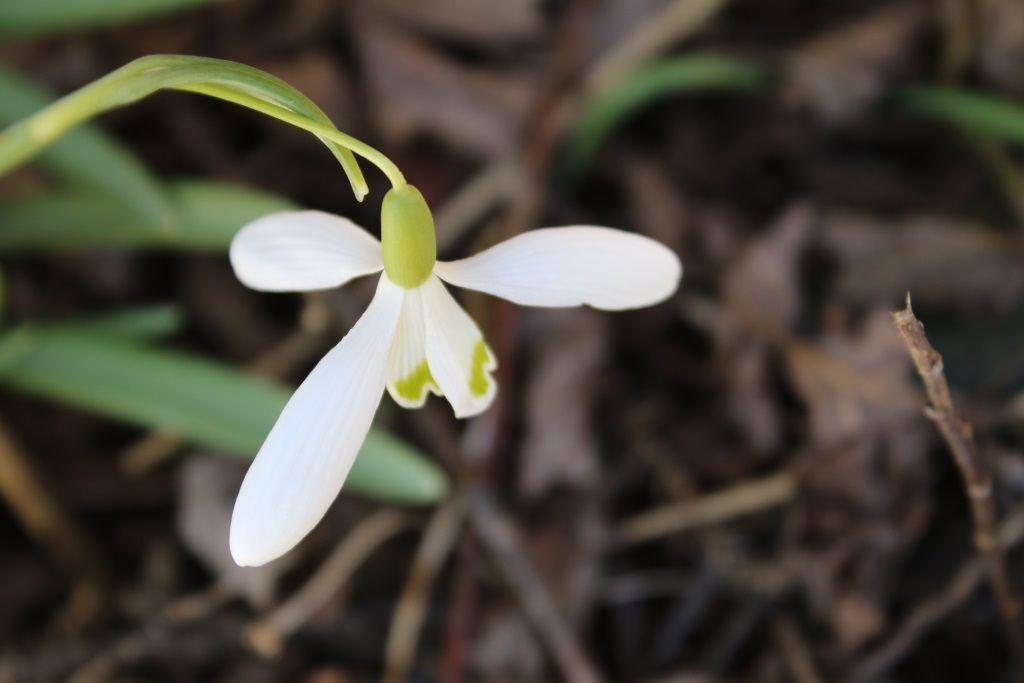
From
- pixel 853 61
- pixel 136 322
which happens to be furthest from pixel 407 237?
pixel 853 61

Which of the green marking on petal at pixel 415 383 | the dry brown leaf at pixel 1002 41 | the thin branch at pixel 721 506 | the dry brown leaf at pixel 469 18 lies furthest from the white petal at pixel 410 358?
the dry brown leaf at pixel 1002 41

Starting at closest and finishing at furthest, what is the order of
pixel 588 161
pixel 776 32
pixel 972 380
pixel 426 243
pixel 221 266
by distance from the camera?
1. pixel 426 243
2. pixel 972 380
3. pixel 221 266
4. pixel 588 161
5. pixel 776 32

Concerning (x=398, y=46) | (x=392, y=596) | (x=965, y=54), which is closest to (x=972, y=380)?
(x=965, y=54)

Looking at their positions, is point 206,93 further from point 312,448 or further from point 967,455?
point 967,455

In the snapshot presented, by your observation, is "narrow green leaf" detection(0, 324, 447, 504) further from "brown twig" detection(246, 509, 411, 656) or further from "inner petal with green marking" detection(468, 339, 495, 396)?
"inner petal with green marking" detection(468, 339, 495, 396)

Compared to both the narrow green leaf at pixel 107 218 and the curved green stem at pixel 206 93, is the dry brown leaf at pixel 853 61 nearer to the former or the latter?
the narrow green leaf at pixel 107 218

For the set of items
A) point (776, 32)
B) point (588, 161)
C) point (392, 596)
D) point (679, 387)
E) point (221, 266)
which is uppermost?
point (776, 32)

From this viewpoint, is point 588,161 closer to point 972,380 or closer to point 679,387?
point 679,387
